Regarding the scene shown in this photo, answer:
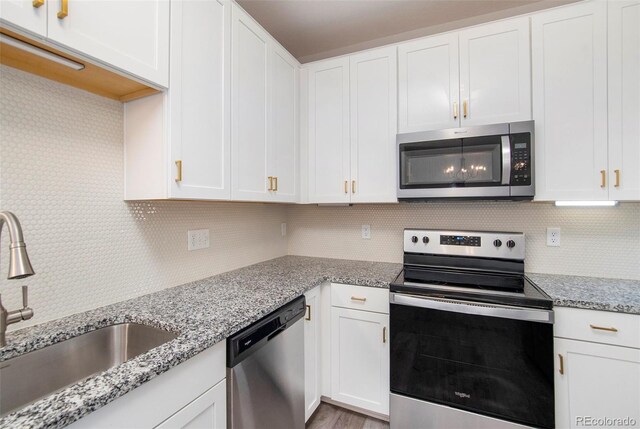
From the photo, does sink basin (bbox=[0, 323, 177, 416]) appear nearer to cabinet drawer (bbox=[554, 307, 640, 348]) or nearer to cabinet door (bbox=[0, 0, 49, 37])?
cabinet door (bbox=[0, 0, 49, 37])

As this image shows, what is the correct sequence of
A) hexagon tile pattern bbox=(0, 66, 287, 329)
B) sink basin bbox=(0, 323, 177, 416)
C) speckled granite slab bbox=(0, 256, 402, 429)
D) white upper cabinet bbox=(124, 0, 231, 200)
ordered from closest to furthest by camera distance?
speckled granite slab bbox=(0, 256, 402, 429) < sink basin bbox=(0, 323, 177, 416) < hexagon tile pattern bbox=(0, 66, 287, 329) < white upper cabinet bbox=(124, 0, 231, 200)

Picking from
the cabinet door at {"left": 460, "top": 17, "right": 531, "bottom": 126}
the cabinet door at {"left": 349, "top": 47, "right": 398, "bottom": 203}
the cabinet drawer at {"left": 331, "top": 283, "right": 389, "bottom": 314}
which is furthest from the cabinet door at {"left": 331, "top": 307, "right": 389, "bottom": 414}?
the cabinet door at {"left": 460, "top": 17, "right": 531, "bottom": 126}

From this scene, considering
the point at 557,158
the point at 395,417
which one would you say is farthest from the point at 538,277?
the point at 395,417

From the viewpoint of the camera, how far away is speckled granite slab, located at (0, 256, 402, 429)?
642 millimetres

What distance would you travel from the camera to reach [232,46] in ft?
4.94

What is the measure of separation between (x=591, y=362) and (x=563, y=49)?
1.60 meters

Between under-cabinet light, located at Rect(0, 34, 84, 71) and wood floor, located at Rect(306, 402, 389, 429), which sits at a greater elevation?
under-cabinet light, located at Rect(0, 34, 84, 71)

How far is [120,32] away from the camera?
3.34 ft

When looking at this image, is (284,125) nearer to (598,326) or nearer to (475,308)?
(475,308)

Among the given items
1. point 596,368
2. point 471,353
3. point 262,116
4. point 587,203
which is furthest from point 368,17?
point 596,368

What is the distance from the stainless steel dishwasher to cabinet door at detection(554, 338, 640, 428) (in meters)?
1.25

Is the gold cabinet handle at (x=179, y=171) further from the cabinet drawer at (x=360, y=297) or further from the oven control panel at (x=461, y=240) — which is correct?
the oven control panel at (x=461, y=240)

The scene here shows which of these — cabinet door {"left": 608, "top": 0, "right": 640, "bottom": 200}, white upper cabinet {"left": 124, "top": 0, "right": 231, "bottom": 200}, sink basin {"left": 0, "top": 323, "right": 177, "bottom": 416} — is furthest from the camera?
cabinet door {"left": 608, "top": 0, "right": 640, "bottom": 200}
